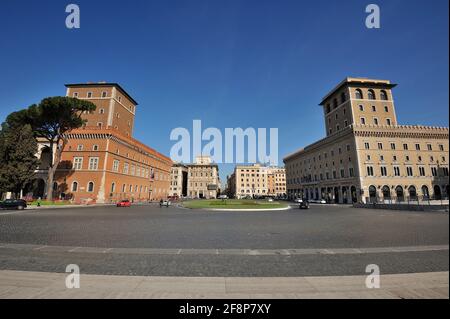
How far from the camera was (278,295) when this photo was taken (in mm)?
3775

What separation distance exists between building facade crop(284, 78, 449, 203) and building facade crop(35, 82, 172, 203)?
44606mm

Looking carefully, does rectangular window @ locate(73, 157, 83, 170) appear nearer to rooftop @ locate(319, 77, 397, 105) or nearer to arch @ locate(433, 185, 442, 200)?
rooftop @ locate(319, 77, 397, 105)

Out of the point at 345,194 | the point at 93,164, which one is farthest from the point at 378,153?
the point at 93,164

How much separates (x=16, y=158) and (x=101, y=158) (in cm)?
1263

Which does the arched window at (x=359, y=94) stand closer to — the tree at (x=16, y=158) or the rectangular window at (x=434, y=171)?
the rectangular window at (x=434, y=171)

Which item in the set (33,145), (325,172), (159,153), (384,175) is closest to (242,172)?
(159,153)

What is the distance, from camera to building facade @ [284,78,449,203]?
153 feet

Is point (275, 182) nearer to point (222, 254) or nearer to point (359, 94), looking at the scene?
point (359, 94)

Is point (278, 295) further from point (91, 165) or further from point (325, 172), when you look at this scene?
point (325, 172)

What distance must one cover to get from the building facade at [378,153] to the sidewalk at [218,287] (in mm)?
46519

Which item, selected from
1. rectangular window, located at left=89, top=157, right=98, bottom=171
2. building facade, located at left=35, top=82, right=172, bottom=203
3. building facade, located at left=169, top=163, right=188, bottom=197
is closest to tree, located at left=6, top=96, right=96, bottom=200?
building facade, located at left=35, top=82, right=172, bottom=203


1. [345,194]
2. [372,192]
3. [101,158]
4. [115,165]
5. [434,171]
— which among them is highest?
[101,158]

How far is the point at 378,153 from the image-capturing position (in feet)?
158

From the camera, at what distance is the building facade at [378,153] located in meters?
46.6
